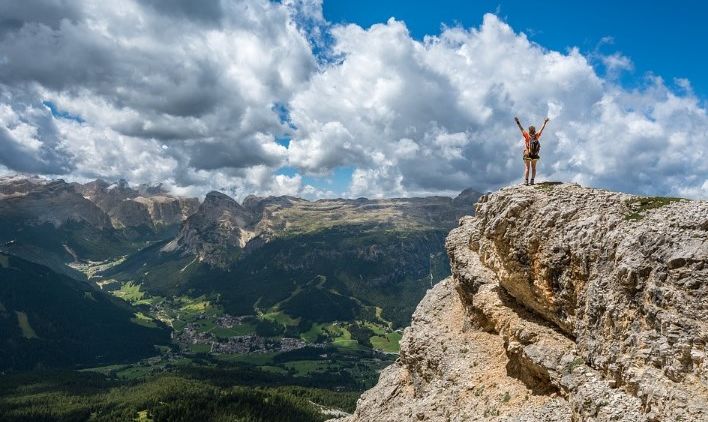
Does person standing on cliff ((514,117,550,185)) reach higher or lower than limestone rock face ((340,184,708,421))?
higher

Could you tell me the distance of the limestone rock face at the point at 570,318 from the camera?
23188 mm

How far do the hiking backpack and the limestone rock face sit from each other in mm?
3217

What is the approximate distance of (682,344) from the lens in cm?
2248

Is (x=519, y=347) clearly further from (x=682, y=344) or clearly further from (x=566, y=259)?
(x=682, y=344)

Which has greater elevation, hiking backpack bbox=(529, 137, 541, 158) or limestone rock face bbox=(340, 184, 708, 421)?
hiking backpack bbox=(529, 137, 541, 158)

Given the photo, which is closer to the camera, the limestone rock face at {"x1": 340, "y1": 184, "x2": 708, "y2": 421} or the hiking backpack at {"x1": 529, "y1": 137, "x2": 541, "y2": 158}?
the limestone rock face at {"x1": 340, "y1": 184, "x2": 708, "y2": 421}

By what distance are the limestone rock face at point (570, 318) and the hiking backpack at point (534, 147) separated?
322 centimetres

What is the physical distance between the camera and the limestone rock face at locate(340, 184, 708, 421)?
23188 mm

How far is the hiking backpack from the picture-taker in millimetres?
39875

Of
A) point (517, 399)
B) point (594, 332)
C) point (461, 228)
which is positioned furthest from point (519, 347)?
point (461, 228)

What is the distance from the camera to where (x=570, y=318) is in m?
32.4

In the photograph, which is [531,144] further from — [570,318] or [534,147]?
[570,318]

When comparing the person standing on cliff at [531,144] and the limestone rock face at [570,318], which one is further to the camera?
the person standing on cliff at [531,144]

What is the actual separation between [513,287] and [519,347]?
5.49 m
